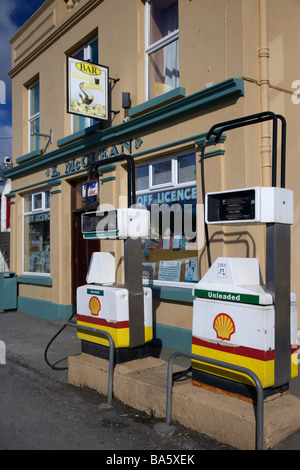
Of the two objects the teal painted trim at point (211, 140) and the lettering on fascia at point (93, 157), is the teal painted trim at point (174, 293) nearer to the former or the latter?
the teal painted trim at point (211, 140)

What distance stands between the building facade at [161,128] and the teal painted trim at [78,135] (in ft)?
0.10

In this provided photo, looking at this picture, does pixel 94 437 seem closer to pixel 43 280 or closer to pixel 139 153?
pixel 139 153

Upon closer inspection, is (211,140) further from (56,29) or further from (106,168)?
(56,29)

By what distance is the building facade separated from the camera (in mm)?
5836

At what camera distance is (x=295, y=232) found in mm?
6293

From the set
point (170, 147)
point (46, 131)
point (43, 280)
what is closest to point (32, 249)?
point (43, 280)

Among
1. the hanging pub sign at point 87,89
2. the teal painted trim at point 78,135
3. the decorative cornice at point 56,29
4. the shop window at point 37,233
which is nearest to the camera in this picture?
the hanging pub sign at point 87,89

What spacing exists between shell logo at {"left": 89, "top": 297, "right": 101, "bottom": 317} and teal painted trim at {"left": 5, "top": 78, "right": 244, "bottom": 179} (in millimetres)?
3171

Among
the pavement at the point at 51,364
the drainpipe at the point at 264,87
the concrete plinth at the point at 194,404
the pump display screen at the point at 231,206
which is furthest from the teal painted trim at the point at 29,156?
the pump display screen at the point at 231,206

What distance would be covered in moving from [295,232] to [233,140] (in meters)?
1.67

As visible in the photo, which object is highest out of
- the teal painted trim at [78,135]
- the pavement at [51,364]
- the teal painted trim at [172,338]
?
the teal painted trim at [78,135]

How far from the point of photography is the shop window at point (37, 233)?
35.3 ft

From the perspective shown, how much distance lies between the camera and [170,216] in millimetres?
7055

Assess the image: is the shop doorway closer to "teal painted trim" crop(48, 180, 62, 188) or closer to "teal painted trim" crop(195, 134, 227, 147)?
"teal painted trim" crop(48, 180, 62, 188)
